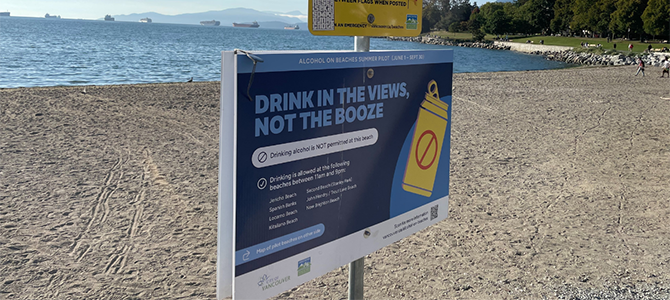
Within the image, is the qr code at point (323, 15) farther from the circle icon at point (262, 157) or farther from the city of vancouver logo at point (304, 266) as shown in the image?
the city of vancouver logo at point (304, 266)

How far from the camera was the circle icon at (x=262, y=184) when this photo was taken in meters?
2.26

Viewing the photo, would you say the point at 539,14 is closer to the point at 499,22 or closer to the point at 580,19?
the point at 499,22

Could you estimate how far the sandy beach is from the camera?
4555 mm

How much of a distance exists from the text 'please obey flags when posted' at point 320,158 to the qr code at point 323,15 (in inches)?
6.7

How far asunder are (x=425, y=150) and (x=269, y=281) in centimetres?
130

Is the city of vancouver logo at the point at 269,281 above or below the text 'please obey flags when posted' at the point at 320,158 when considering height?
below

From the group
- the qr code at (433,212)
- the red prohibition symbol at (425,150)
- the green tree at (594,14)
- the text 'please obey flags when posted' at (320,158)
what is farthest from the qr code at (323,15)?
the green tree at (594,14)

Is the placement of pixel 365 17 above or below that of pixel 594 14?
below

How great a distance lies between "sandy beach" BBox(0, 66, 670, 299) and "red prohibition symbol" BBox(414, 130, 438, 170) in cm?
163

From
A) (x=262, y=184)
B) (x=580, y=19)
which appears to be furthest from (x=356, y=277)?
(x=580, y=19)

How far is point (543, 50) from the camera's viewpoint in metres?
81.4

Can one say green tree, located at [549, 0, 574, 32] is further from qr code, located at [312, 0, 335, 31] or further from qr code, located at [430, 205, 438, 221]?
qr code, located at [312, 0, 335, 31]

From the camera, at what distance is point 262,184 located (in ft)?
7.47

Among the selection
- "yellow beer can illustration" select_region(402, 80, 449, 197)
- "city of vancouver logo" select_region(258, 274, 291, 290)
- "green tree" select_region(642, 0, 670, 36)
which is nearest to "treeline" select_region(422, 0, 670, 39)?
"green tree" select_region(642, 0, 670, 36)
